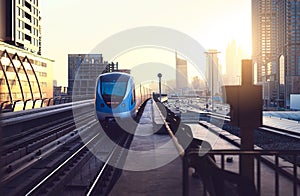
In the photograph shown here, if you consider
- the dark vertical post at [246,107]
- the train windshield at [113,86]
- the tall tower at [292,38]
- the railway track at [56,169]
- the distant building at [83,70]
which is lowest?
the railway track at [56,169]

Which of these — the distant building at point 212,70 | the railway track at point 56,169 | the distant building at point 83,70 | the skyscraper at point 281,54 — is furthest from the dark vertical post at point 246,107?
the skyscraper at point 281,54


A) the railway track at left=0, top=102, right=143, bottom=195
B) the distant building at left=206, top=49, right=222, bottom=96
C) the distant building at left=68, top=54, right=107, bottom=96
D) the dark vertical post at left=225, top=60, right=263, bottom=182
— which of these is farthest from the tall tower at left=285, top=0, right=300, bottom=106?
the dark vertical post at left=225, top=60, right=263, bottom=182

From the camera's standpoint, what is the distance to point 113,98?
18.5m

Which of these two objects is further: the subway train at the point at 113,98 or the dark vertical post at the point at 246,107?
the subway train at the point at 113,98

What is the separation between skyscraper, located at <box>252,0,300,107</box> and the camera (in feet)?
309

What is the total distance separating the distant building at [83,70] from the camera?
61.5 m

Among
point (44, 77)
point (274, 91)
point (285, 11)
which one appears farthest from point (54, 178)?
point (285, 11)

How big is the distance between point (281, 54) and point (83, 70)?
219ft

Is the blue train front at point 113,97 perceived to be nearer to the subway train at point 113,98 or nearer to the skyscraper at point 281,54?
the subway train at point 113,98

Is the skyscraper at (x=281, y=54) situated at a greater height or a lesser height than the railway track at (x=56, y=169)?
greater

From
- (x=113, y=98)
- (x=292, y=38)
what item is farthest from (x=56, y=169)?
(x=292, y=38)

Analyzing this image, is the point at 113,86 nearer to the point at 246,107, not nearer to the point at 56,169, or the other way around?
the point at 56,169

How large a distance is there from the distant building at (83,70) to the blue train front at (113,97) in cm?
3871

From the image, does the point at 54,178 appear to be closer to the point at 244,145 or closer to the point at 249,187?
the point at 244,145
